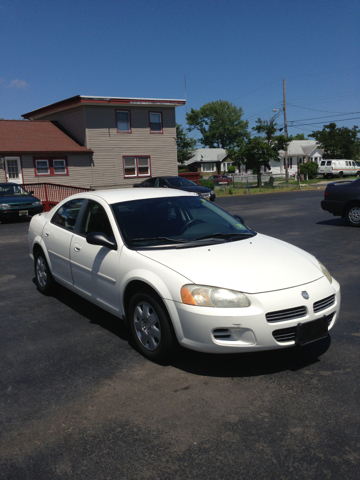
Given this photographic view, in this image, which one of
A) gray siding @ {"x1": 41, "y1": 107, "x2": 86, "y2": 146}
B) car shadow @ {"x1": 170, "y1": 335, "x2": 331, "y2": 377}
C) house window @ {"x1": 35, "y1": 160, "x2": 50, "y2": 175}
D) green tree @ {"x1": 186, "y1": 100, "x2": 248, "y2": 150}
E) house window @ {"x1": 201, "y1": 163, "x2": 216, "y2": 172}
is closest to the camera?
car shadow @ {"x1": 170, "y1": 335, "x2": 331, "y2": 377}

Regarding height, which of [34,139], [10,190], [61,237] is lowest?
[61,237]

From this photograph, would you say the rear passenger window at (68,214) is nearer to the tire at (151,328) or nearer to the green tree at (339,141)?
the tire at (151,328)

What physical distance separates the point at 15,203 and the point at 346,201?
11.5m

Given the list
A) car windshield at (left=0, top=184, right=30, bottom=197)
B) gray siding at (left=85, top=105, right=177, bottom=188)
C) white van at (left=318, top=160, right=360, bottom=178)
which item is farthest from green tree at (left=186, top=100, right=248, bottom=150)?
car windshield at (left=0, top=184, right=30, bottom=197)

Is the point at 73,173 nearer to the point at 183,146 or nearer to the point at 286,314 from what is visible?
the point at 286,314

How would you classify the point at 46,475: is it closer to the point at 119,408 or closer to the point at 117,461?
the point at 117,461

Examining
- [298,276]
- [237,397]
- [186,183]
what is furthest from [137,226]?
[186,183]

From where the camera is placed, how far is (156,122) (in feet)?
106

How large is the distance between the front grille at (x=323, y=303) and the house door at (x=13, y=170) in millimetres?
25205

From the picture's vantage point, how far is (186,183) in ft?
76.9

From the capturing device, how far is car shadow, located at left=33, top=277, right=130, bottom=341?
202 inches

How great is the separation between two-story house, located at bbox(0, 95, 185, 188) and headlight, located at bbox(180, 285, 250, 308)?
25.3 metres

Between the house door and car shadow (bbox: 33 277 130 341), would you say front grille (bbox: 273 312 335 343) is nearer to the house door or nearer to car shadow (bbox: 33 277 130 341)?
car shadow (bbox: 33 277 130 341)

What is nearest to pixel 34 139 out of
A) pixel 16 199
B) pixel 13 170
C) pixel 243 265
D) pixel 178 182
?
pixel 13 170
